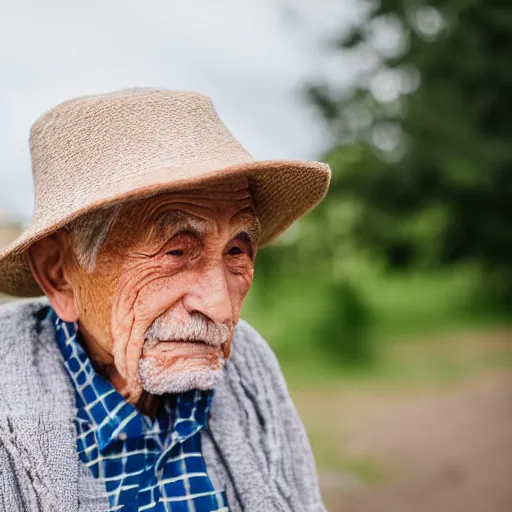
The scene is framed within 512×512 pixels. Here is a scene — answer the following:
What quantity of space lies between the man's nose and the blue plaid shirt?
313mm

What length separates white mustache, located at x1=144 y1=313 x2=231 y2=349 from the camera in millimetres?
1684

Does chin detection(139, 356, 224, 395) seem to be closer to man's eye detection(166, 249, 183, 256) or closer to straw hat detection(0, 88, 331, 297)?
man's eye detection(166, 249, 183, 256)

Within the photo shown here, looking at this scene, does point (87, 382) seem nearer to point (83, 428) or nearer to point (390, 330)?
point (83, 428)

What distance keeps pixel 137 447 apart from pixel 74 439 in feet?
0.62

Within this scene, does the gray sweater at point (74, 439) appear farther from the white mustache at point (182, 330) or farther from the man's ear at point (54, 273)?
the white mustache at point (182, 330)

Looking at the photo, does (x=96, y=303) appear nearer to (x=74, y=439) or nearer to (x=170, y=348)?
(x=170, y=348)

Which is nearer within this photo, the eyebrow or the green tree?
the eyebrow

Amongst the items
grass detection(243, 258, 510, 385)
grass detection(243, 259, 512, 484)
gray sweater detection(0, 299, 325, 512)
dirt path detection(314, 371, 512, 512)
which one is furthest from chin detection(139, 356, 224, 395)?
grass detection(243, 258, 510, 385)

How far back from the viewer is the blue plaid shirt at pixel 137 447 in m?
1.71

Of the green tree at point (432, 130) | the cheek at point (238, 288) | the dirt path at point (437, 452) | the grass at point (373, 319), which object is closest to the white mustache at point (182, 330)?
the cheek at point (238, 288)

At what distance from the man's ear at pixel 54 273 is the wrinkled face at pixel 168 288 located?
0.10 metres

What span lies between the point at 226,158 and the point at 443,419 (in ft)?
20.4

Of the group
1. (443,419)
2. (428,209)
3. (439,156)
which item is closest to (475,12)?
(439,156)

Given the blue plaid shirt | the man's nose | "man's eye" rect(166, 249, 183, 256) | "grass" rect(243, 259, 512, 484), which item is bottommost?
the blue plaid shirt
